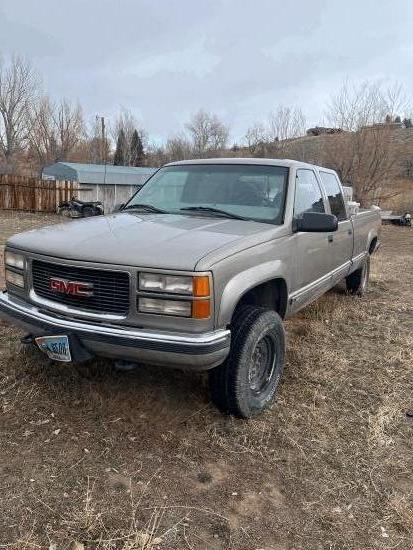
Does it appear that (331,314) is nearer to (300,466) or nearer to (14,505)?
(300,466)

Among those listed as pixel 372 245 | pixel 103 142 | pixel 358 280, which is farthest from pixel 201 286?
pixel 103 142

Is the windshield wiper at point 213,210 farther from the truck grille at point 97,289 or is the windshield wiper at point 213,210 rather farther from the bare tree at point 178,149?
the bare tree at point 178,149

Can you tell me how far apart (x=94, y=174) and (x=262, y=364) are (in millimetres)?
22727

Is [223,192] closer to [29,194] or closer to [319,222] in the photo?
[319,222]

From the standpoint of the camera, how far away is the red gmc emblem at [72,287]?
8.96 ft

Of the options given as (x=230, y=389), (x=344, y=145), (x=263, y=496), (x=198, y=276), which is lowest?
(x=263, y=496)

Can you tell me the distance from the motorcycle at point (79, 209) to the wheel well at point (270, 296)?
54.5 ft

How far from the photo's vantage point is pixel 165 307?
2.59 m

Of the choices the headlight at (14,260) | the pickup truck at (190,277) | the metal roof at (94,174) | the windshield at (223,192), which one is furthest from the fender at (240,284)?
the metal roof at (94,174)

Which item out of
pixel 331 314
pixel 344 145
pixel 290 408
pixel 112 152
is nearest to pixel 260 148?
pixel 344 145

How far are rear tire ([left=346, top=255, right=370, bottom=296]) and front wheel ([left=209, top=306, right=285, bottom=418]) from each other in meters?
3.49

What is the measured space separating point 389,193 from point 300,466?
23492mm

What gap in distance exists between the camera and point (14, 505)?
229 cm

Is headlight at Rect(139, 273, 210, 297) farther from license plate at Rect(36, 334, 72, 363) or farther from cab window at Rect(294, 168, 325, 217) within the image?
cab window at Rect(294, 168, 325, 217)
